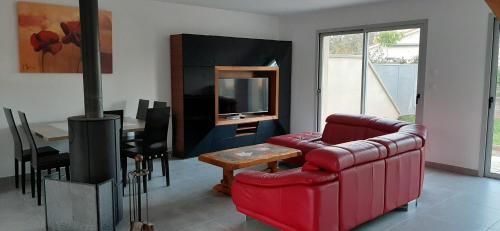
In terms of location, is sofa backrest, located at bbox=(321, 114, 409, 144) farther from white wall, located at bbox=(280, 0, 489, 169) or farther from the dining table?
the dining table

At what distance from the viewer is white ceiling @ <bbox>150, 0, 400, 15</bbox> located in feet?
19.1

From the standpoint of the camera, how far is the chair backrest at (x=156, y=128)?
4.35 m

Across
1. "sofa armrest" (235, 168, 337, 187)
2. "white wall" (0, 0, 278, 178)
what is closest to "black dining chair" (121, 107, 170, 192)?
"white wall" (0, 0, 278, 178)

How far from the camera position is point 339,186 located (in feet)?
9.40

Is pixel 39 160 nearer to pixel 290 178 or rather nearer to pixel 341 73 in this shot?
pixel 290 178

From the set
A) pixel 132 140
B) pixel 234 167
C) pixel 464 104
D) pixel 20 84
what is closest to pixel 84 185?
pixel 234 167

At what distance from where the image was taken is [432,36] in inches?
212

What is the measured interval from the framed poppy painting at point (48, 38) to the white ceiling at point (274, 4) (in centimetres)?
156

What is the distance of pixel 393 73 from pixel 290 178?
3.74 metres

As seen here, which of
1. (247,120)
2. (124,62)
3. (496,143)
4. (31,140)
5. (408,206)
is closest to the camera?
(408,206)

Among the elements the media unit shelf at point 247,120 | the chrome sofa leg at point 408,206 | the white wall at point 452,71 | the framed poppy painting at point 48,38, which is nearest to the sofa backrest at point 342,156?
the chrome sofa leg at point 408,206

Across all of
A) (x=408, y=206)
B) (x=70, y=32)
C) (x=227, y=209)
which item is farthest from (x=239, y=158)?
(x=70, y=32)

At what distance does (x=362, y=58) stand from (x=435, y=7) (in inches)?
51.9

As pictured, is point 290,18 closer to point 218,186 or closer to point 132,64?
point 132,64
